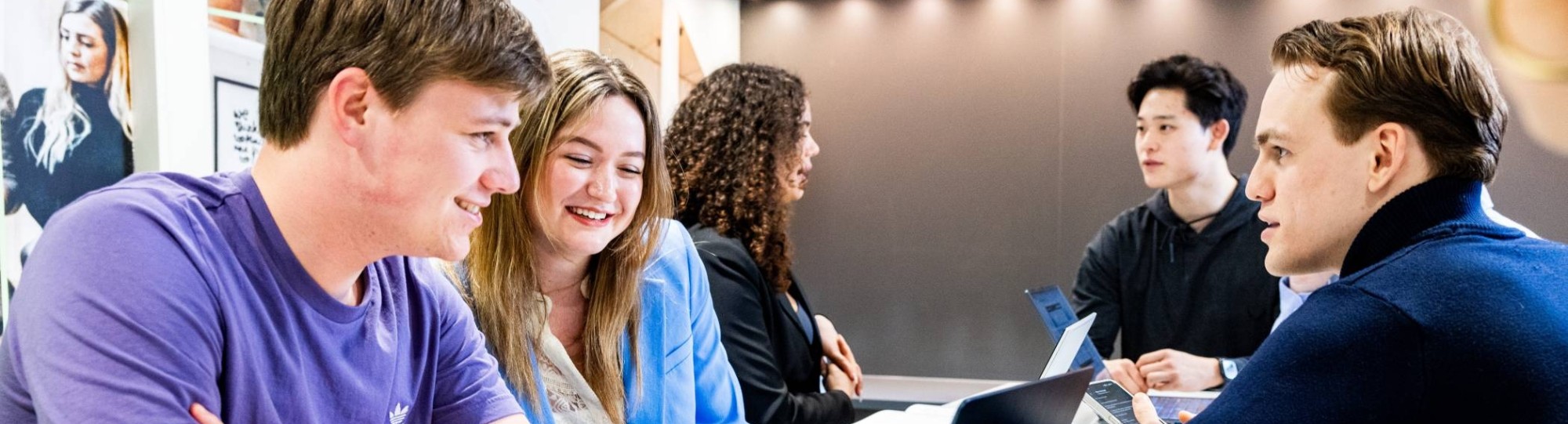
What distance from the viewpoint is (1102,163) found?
5551 mm

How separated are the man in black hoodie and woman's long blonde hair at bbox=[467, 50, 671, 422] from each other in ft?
6.29

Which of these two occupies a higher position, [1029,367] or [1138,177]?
[1138,177]

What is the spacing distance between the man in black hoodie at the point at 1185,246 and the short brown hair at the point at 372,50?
2524 millimetres

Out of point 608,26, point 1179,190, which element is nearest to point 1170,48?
point 1179,190

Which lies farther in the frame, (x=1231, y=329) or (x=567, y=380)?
(x=1231, y=329)

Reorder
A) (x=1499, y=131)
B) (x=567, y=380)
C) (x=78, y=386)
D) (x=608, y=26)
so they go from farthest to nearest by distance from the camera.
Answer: (x=608, y=26), (x=567, y=380), (x=1499, y=131), (x=78, y=386)

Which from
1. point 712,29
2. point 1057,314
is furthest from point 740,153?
point 712,29

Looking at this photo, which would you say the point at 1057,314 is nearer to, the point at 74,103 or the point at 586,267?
the point at 586,267

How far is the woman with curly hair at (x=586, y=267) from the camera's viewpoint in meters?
1.78

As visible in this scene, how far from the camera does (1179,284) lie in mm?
3338

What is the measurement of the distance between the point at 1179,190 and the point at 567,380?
88.1 inches

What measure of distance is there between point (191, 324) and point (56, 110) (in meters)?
0.92

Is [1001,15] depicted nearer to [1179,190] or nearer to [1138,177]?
[1138,177]

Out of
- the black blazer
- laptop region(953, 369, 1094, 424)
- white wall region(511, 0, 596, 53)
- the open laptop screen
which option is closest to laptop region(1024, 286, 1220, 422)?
the open laptop screen
